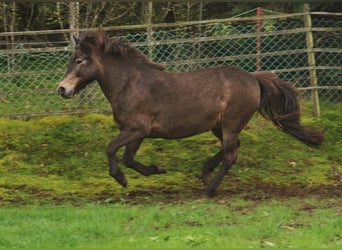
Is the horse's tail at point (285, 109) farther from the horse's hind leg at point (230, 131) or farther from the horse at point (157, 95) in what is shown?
the horse's hind leg at point (230, 131)

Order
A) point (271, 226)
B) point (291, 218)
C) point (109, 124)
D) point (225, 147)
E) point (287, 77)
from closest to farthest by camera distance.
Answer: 1. point (271, 226)
2. point (291, 218)
3. point (225, 147)
4. point (109, 124)
5. point (287, 77)

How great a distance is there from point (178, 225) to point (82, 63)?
9.13 ft

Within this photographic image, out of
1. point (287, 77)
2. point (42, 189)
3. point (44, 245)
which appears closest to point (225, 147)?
point (42, 189)

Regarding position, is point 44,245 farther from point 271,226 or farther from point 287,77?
point 287,77

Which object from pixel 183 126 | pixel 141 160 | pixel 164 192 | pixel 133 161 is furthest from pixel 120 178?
pixel 141 160

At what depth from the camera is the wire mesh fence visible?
11.8 m

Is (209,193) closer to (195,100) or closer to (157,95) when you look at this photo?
(195,100)

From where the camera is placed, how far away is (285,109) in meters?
9.18

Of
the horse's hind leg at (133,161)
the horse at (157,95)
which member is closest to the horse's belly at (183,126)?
the horse at (157,95)

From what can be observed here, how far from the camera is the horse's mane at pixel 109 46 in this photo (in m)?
8.32

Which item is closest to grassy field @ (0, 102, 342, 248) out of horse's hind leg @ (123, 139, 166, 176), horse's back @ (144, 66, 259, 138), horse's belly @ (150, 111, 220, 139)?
horse's hind leg @ (123, 139, 166, 176)

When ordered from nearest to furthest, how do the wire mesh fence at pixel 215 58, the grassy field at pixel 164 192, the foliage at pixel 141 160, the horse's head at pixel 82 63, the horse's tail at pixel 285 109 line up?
the grassy field at pixel 164 192, the horse's head at pixel 82 63, the foliage at pixel 141 160, the horse's tail at pixel 285 109, the wire mesh fence at pixel 215 58

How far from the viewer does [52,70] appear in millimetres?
11992

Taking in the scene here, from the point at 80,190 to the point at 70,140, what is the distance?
2.00 m
